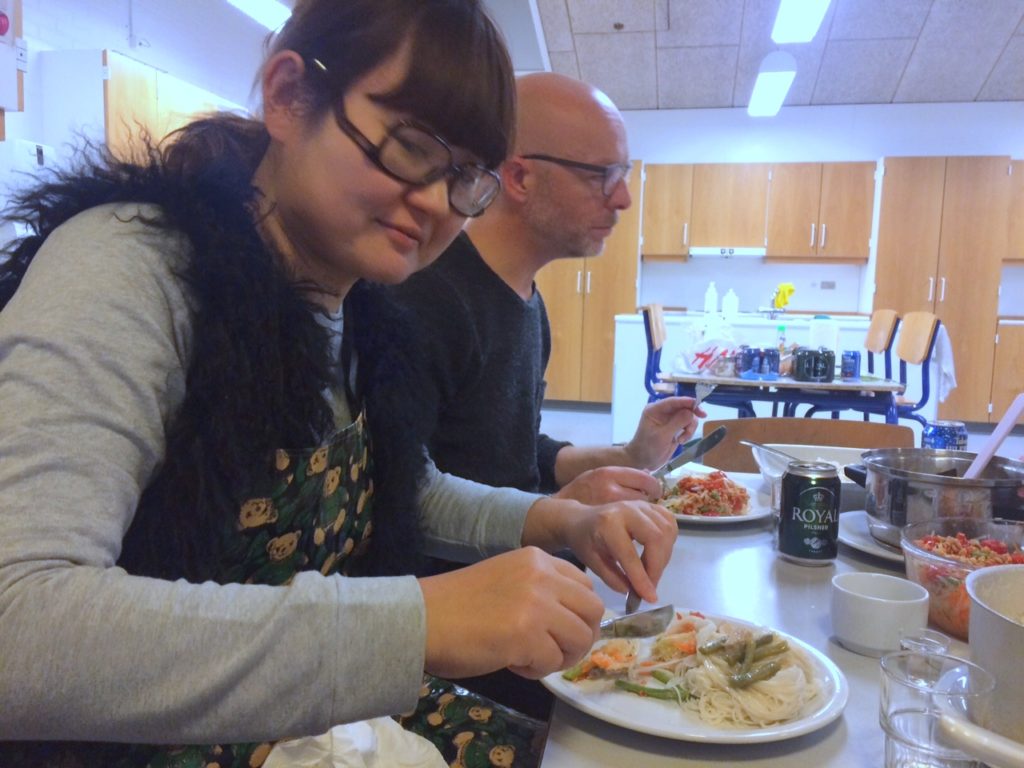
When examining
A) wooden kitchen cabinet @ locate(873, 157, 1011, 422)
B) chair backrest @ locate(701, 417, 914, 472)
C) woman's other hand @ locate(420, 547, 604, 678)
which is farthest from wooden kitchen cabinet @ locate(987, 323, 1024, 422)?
woman's other hand @ locate(420, 547, 604, 678)

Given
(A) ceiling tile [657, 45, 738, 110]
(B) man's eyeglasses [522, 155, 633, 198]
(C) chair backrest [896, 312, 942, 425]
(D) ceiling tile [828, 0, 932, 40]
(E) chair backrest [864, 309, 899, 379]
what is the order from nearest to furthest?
(B) man's eyeglasses [522, 155, 633, 198]
(C) chair backrest [896, 312, 942, 425]
(E) chair backrest [864, 309, 899, 379]
(D) ceiling tile [828, 0, 932, 40]
(A) ceiling tile [657, 45, 738, 110]

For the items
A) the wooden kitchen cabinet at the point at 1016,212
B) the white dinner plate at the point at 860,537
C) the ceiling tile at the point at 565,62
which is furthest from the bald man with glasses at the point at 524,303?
the wooden kitchen cabinet at the point at 1016,212

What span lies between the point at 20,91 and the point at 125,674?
133 inches

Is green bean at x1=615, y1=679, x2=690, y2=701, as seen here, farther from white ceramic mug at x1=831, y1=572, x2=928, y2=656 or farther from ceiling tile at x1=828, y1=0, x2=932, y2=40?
ceiling tile at x1=828, y1=0, x2=932, y2=40

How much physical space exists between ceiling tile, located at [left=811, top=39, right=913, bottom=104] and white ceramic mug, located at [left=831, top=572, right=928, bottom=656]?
21.2 ft

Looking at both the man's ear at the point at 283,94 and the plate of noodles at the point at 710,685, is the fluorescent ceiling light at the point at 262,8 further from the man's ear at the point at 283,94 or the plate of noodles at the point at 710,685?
the plate of noodles at the point at 710,685

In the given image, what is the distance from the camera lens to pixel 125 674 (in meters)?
0.44

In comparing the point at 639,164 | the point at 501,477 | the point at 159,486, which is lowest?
the point at 501,477

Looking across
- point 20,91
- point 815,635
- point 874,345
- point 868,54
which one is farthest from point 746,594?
point 868,54

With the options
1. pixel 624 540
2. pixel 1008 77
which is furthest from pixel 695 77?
pixel 624 540

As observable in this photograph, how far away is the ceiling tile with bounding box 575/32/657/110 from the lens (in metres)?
6.17

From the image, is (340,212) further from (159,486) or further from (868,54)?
(868,54)

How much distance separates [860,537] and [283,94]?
0.96 m

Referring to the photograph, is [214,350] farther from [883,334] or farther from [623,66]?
[623,66]
